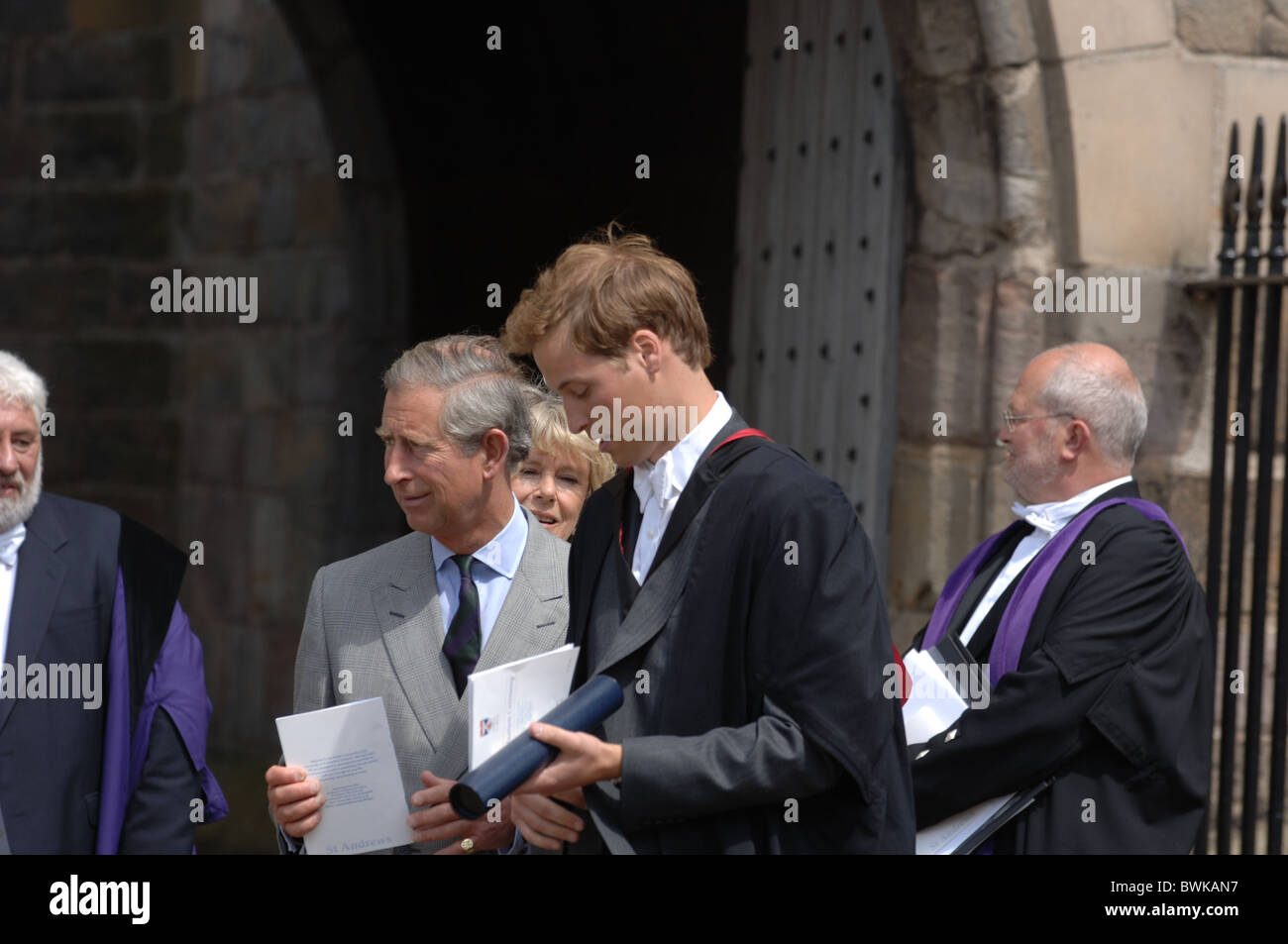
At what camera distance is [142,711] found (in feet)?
10.7

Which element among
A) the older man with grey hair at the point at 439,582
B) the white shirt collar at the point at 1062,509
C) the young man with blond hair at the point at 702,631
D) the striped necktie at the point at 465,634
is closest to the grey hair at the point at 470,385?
the older man with grey hair at the point at 439,582

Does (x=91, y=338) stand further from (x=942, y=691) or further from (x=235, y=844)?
(x=942, y=691)

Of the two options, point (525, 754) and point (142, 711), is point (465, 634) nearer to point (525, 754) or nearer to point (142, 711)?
point (525, 754)

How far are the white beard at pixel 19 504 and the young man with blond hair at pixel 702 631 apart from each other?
136cm

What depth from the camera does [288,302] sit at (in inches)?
304

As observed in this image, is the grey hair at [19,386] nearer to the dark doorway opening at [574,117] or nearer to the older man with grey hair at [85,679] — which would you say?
the older man with grey hair at [85,679]

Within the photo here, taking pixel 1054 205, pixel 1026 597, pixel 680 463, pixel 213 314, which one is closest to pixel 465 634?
pixel 680 463

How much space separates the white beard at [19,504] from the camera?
3260 millimetres

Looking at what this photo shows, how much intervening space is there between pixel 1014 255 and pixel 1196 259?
Result: 527 mm

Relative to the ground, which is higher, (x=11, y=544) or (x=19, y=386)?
(x=19, y=386)

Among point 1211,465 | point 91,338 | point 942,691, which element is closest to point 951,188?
point 1211,465

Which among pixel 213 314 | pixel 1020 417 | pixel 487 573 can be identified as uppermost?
pixel 213 314

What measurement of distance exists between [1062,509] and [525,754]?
1.66m

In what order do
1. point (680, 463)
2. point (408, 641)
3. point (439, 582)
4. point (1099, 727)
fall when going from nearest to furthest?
point (680, 463) → point (408, 641) → point (439, 582) → point (1099, 727)
